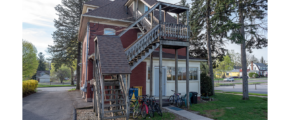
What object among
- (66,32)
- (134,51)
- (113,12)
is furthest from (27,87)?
(134,51)

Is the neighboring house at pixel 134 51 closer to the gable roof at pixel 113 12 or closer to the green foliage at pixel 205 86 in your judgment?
the gable roof at pixel 113 12

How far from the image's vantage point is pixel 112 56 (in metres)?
7.14

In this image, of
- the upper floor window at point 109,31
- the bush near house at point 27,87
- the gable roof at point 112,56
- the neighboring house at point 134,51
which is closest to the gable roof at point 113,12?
the neighboring house at point 134,51

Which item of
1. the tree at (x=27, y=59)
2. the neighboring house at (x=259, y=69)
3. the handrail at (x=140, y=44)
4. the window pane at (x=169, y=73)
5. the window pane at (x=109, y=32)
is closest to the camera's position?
the handrail at (x=140, y=44)

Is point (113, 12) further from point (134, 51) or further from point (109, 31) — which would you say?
point (134, 51)

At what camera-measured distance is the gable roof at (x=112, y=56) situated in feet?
21.8

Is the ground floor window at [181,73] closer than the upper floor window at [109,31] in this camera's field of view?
Yes

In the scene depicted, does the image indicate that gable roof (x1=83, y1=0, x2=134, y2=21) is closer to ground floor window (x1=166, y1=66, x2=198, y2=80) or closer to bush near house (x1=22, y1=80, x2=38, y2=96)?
ground floor window (x1=166, y1=66, x2=198, y2=80)

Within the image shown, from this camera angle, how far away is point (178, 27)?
33.6 ft

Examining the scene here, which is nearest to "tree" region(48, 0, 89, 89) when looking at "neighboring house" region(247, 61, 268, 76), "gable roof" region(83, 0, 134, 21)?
"gable roof" region(83, 0, 134, 21)

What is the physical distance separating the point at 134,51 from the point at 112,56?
227 cm

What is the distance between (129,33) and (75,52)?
15.2 m
